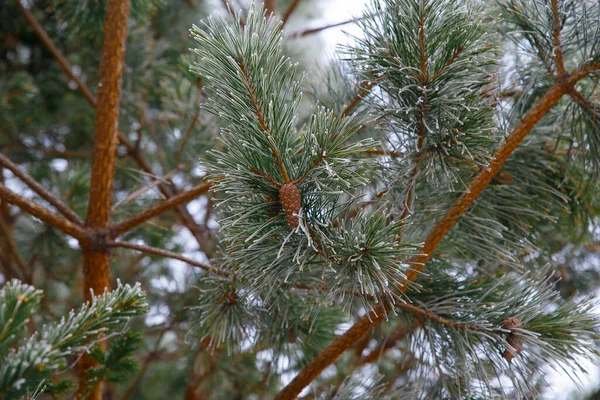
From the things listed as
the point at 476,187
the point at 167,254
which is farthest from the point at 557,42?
the point at 167,254

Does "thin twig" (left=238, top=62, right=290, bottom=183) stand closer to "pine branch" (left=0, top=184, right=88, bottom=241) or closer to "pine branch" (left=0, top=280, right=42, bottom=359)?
"pine branch" (left=0, top=280, right=42, bottom=359)

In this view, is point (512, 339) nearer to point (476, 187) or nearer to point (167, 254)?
point (476, 187)

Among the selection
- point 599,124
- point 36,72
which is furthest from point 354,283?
point 36,72

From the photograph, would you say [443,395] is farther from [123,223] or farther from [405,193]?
[123,223]

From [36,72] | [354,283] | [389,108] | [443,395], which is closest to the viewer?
[354,283]


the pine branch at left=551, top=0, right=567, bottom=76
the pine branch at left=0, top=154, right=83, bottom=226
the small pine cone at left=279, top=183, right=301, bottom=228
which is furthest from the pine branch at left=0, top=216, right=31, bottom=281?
the pine branch at left=551, top=0, right=567, bottom=76

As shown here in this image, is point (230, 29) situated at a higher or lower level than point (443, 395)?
higher

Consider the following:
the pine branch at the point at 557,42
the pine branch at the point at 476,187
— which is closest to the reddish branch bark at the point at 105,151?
the pine branch at the point at 476,187

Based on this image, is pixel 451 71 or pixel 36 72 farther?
pixel 36 72
